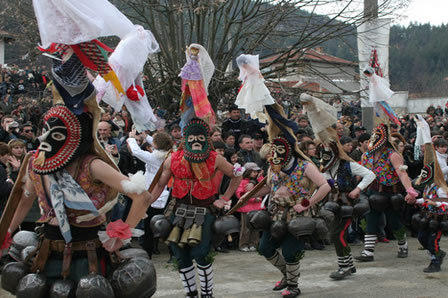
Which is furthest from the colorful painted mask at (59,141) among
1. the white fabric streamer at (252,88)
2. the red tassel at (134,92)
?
the white fabric streamer at (252,88)

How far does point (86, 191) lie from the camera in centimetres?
435

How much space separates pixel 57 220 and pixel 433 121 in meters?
16.0

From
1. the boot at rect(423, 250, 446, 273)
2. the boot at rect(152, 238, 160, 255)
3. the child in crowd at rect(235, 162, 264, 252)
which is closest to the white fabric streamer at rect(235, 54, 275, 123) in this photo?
the child in crowd at rect(235, 162, 264, 252)

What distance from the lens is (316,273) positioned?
8547mm

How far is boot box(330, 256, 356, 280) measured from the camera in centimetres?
801

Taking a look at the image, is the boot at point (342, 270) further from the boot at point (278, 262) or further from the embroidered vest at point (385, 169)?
the embroidered vest at point (385, 169)

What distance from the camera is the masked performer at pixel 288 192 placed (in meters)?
6.79

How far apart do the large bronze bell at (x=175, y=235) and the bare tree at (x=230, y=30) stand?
319 inches

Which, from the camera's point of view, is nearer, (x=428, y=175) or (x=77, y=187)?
(x=77, y=187)

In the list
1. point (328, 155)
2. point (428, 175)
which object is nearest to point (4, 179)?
point (328, 155)

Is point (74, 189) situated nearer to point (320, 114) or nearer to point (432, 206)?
point (320, 114)

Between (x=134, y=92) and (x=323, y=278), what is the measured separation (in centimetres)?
429

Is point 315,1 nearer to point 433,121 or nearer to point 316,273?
point 433,121

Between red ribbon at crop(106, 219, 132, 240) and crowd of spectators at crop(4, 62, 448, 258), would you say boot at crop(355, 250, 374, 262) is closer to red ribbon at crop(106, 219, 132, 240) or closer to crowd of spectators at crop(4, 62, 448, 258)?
crowd of spectators at crop(4, 62, 448, 258)
